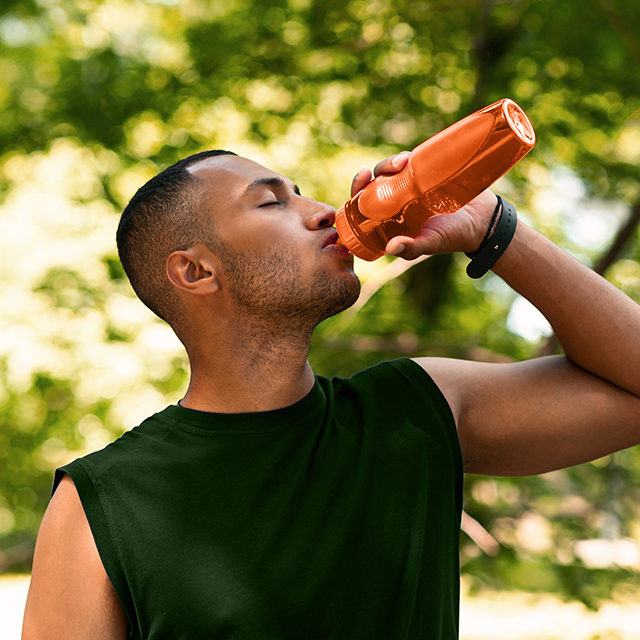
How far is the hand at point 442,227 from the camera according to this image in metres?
1.47

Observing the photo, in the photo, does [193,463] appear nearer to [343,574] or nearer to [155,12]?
[343,574]

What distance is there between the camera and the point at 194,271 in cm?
159

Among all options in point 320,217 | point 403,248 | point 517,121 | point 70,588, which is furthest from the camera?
point 320,217

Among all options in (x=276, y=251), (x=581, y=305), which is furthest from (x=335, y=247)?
(x=581, y=305)

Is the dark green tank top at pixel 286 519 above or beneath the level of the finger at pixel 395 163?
beneath

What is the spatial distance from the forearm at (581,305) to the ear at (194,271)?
2.21ft

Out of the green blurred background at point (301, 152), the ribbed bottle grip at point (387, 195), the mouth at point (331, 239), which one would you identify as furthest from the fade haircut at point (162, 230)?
the green blurred background at point (301, 152)

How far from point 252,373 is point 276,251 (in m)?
0.28

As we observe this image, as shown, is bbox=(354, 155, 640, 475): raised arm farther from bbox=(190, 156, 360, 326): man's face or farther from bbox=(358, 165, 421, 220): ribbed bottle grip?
bbox=(190, 156, 360, 326): man's face

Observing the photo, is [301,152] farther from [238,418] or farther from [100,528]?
[100,528]

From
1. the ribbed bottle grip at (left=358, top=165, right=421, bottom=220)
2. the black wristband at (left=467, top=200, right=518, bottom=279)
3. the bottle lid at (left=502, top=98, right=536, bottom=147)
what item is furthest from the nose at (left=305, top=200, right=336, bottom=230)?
the bottle lid at (left=502, top=98, right=536, bottom=147)

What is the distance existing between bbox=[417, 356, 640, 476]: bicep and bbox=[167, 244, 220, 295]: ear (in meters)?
0.56

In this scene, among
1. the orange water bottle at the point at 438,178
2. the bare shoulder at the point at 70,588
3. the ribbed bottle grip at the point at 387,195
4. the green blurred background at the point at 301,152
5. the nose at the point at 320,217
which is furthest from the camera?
the green blurred background at the point at 301,152

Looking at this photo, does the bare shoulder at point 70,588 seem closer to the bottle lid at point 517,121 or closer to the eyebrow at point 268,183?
the eyebrow at point 268,183
